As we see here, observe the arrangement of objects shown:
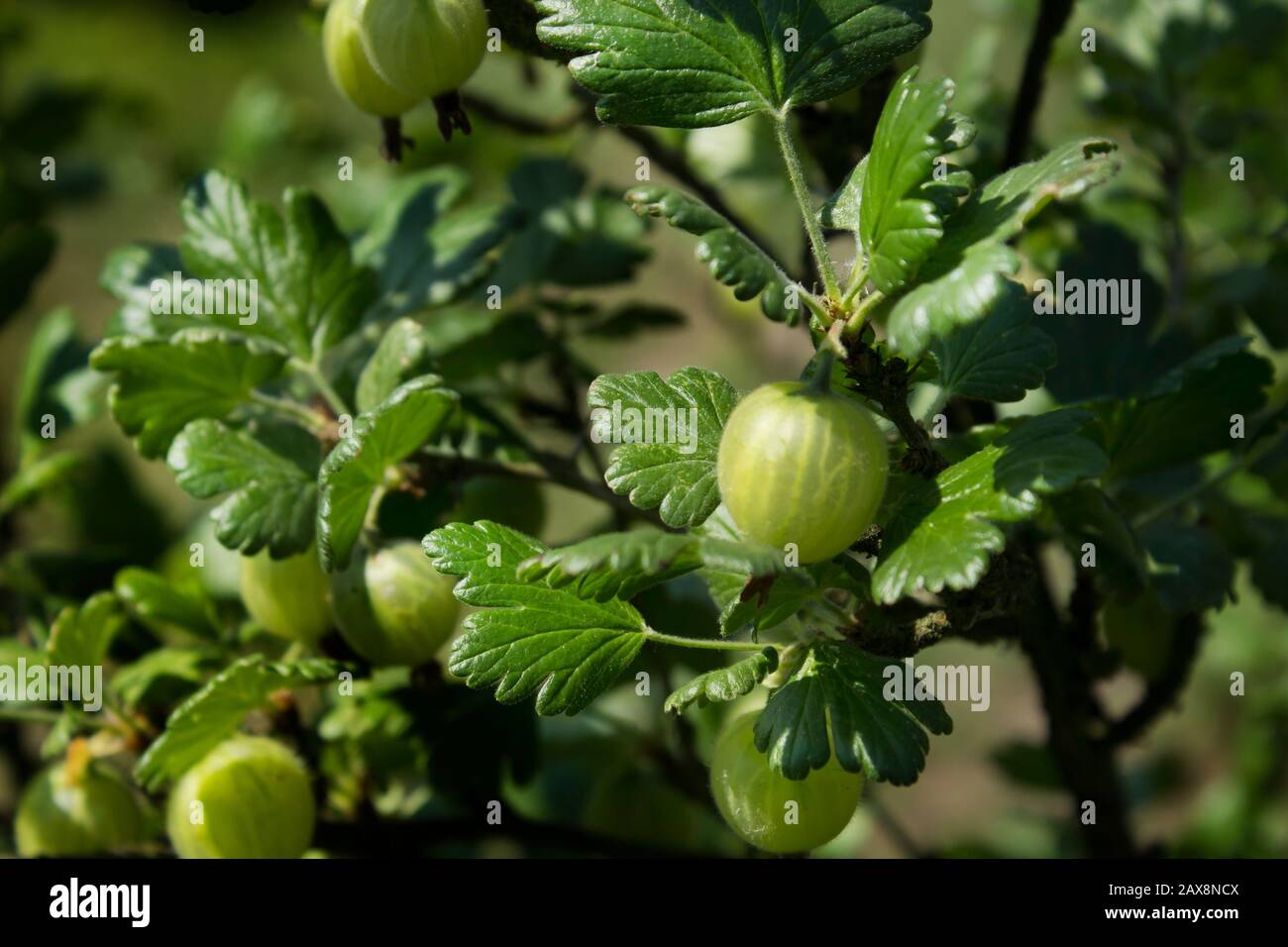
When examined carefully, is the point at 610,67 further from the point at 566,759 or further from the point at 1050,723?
the point at 566,759

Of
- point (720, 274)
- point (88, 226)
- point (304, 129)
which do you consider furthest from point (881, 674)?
point (88, 226)

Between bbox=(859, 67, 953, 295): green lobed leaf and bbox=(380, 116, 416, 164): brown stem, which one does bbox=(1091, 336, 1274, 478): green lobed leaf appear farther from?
bbox=(380, 116, 416, 164): brown stem

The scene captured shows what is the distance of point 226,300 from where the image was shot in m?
1.09

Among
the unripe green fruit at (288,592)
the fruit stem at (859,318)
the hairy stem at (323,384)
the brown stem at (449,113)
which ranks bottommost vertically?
the unripe green fruit at (288,592)

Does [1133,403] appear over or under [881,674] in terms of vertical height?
over

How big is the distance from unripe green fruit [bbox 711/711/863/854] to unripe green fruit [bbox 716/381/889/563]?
0.16 m

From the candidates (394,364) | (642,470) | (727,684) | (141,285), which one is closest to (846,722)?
(727,684)

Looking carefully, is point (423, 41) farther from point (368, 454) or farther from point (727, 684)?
point (727, 684)

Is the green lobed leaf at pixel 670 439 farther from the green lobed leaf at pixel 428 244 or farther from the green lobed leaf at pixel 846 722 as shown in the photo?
the green lobed leaf at pixel 428 244

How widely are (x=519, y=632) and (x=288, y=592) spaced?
0.30 m

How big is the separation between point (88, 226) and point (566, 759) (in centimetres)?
268

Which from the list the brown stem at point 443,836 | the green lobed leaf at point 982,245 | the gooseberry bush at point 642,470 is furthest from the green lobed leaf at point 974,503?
the brown stem at point 443,836

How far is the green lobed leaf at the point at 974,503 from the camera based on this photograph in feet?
2.33

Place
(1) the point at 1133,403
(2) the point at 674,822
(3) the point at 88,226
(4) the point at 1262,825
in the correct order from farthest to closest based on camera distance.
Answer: (3) the point at 88,226 < (4) the point at 1262,825 < (2) the point at 674,822 < (1) the point at 1133,403
